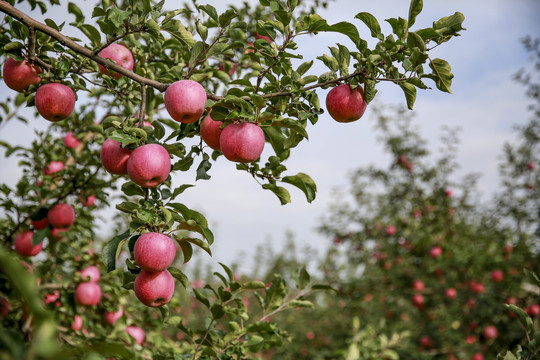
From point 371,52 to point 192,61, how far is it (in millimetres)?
619

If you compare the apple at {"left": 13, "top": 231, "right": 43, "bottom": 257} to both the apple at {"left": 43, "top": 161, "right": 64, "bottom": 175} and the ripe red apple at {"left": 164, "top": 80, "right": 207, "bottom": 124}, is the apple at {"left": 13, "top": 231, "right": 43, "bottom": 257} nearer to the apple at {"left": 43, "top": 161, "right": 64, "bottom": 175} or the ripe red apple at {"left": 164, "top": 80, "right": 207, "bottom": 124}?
the apple at {"left": 43, "top": 161, "right": 64, "bottom": 175}

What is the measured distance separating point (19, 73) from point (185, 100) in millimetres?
708

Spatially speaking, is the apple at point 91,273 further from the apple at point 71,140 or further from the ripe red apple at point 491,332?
the ripe red apple at point 491,332

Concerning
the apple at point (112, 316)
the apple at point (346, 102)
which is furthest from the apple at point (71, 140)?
the apple at point (346, 102)

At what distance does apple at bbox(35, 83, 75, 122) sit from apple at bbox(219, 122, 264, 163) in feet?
2.05

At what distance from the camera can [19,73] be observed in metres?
1.50

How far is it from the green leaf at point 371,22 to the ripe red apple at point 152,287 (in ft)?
3.42

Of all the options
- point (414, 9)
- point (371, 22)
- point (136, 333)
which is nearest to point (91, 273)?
point (136, 333)

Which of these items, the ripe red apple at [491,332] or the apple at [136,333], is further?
the ripe red apple at [491,332]

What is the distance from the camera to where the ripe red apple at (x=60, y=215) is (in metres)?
2.34

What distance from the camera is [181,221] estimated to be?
4.38 ft

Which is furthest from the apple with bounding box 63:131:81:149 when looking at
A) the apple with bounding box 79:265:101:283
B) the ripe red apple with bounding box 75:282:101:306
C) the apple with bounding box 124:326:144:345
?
the apple with bounding box 124:326:144:345

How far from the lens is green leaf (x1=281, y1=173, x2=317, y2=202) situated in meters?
1.48

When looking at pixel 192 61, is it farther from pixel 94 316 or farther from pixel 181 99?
pixel 94 316
